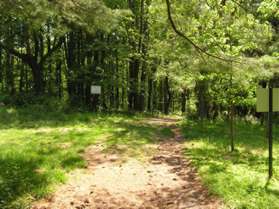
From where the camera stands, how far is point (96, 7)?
7.50m

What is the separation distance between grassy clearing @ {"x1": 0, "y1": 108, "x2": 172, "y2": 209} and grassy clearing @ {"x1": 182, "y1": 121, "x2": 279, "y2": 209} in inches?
63.0

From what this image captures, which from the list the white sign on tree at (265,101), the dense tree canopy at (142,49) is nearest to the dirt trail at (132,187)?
the white sign on tree at (265,101)

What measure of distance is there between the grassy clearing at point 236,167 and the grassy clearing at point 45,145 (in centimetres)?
160

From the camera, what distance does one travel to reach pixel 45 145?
1130 centimetres

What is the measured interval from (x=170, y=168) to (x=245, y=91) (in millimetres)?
3664

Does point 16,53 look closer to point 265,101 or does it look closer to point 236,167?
point 236,167

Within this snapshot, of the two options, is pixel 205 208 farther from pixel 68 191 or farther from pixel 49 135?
pixel 49 135

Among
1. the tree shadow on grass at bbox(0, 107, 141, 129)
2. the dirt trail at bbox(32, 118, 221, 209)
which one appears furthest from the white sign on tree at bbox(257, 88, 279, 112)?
the tree shadow on grass at bbox(0, 107, 141, 129)

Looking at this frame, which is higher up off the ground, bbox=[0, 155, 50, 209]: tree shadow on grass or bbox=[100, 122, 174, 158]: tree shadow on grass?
bbox=[100, 122, 174, 158]: tree shadow on grass

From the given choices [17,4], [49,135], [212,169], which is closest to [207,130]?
[49,135]

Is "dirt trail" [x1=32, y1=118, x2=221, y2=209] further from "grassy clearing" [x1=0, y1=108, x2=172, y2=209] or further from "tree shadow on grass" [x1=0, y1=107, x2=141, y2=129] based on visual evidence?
"tree shadow on grass" [x1=0, y1=107, x2=141, y2=129]

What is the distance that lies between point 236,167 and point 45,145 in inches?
212

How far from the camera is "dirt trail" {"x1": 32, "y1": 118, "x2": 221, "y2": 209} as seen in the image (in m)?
6.70

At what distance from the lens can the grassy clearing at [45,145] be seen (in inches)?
282
